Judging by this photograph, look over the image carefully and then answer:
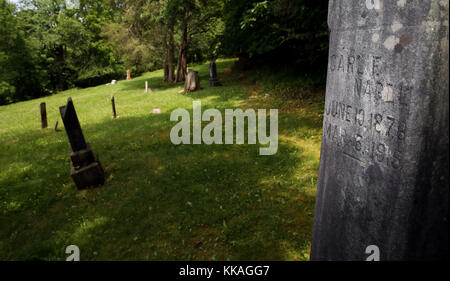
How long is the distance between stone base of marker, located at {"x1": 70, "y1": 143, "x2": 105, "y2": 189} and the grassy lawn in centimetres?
23

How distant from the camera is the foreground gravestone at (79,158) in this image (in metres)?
6.62

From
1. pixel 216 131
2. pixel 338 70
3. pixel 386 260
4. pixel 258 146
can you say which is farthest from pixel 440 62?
pixel 216 131

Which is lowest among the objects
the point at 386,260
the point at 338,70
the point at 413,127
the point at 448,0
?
the point at 386,260

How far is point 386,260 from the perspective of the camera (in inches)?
74.7

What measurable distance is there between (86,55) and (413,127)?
46325 millimetres

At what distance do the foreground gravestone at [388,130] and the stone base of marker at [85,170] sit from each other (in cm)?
601

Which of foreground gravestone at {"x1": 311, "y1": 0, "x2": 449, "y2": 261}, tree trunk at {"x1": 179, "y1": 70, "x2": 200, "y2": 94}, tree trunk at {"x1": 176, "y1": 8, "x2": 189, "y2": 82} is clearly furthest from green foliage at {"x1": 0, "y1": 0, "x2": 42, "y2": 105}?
foreground gravestone at {"x1": 311, "y1": 0, "x2": 449, "y2": 261}

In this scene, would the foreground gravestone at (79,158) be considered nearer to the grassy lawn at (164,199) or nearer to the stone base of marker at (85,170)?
the stone base of marker at (85,170)

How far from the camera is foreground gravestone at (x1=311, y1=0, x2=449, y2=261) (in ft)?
5.17

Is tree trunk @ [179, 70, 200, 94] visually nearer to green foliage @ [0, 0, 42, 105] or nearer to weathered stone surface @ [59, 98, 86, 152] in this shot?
weathered stone surface @ [59, 98, 86, 152]

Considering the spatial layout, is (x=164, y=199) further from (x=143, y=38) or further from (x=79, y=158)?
(x=143, y=38)

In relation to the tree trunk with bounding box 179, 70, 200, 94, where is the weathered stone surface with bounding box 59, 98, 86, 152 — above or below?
below

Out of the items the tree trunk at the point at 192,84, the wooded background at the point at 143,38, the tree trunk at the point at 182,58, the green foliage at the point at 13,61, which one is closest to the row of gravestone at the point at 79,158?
the wooded background at the point at 143,38
